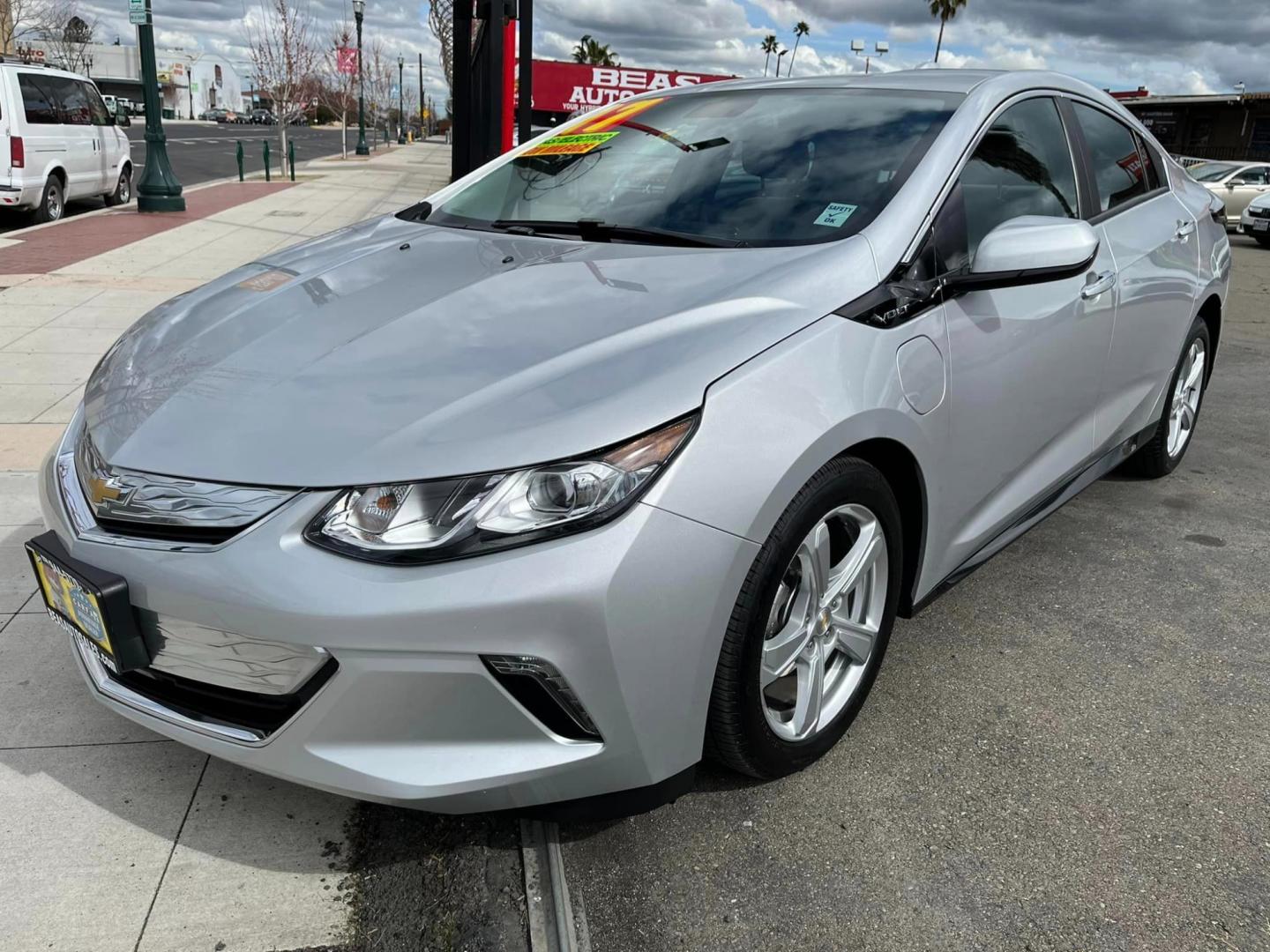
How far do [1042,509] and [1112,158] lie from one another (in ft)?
4.35

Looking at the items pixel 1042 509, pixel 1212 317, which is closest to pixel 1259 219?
pixel 1212 317

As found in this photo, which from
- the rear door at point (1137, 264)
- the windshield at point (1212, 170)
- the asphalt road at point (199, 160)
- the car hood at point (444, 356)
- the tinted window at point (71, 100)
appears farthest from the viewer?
the windshield at point (1212, 170)

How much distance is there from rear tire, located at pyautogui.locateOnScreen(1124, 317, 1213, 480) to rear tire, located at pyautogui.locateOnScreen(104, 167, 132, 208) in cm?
1464

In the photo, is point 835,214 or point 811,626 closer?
point 811,626

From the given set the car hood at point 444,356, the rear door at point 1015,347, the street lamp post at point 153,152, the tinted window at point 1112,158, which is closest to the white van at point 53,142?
the street lamp post at point 153,152

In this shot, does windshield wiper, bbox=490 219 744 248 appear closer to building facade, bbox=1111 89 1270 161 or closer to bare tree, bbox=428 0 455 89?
bare tree, bbox=428 0 455 89

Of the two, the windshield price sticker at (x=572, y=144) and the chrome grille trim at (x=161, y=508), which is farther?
the windshield price sticker at (x=572, y=144)

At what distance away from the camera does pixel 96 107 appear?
14078 millimetres

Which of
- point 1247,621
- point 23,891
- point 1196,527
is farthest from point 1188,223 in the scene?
point 23,891

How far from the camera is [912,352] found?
236cm

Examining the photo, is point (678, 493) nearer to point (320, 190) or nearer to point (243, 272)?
point (243, 272)

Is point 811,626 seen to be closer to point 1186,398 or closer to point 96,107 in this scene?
point 1186,398

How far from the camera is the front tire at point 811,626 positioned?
202cm

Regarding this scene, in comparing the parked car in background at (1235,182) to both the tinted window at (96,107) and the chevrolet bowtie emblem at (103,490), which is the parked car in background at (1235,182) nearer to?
the tinted window at (96,107)
